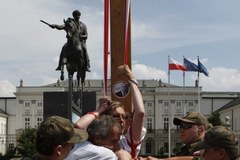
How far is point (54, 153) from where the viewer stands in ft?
11.6

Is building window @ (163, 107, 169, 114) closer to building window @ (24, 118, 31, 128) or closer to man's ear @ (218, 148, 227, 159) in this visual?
building window @ (24, 118, 31, 128)

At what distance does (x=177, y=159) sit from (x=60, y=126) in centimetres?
115

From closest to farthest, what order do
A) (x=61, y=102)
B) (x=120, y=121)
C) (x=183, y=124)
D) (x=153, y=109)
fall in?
(x=120, y=121) → (x=183, y=124) → (x=61, y=102) → (x=153, y=109)

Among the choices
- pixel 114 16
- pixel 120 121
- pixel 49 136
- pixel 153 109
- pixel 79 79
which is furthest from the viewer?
pixel 153 109

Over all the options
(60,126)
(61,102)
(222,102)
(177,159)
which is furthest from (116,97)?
(222,102)

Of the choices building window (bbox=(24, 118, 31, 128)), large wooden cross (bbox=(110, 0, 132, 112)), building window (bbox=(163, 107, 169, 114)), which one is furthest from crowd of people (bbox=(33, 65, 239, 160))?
building window (bbox=(24, 118, 31, 128))

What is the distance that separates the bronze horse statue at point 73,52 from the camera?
16.2m

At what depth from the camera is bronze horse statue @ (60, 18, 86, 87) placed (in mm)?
16188

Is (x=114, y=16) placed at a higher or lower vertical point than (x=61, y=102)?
higher

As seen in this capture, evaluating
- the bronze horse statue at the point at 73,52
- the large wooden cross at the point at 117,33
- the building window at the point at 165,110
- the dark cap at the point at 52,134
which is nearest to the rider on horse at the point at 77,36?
the bronze horse statue at the point at 73,52

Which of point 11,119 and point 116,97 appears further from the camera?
point 11,119

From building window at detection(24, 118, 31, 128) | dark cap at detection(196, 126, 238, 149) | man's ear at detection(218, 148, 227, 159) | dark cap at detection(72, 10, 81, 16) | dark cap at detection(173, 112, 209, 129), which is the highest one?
dark cap at detection(72, 10, 81, 16)

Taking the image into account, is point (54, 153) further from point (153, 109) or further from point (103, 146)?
point (153, 109)

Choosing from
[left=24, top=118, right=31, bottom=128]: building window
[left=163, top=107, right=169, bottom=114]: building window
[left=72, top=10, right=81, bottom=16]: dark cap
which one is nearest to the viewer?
[left=72, top=10, right=81, bottom=16]: dark cap
